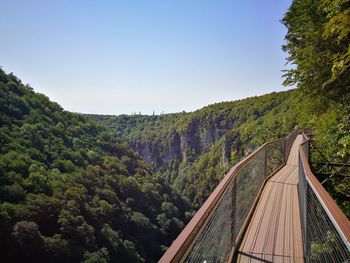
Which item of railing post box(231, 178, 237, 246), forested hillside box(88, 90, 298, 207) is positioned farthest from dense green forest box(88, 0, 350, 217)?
railing post box(231, 178, 237, 246)

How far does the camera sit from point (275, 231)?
193 inches

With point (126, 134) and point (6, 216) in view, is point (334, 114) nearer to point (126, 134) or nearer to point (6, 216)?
point (6, 216)

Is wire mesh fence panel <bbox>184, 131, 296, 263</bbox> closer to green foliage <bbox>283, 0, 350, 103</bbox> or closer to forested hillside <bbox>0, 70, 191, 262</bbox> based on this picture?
green foliage <bbox>283, 0, 350, 103</bbox>

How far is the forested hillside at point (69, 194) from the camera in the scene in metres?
36.8

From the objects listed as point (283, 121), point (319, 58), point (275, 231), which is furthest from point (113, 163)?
point (275, 231)

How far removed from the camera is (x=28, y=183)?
43.8 m

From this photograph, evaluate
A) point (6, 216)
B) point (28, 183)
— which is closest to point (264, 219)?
point (6, 216)

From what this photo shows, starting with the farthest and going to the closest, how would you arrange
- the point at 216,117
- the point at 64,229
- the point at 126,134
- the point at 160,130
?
the point at 126,134 → the point at 160,130 → the point at 216,117 → the point at 64,229

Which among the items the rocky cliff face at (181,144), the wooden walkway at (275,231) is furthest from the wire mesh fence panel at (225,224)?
the rocky cliff face at (181,144)

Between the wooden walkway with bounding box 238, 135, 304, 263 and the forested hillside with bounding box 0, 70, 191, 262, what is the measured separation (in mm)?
33083

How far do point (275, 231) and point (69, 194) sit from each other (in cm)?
4620

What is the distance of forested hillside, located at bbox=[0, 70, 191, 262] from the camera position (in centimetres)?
3681

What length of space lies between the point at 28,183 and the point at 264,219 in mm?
44270

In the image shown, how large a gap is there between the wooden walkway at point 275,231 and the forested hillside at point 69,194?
3308 cm
